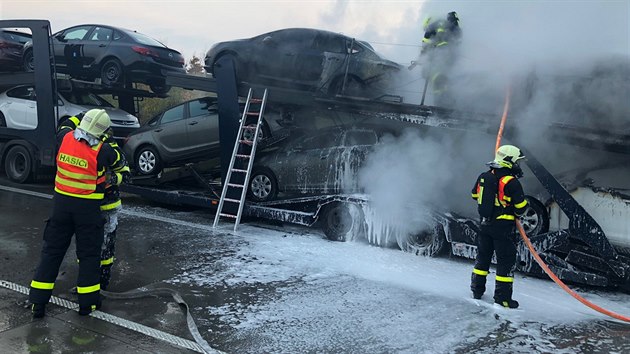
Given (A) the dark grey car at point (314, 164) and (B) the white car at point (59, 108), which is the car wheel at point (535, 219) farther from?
(B) the white car at point (59, 108)

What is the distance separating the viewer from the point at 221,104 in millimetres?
8461

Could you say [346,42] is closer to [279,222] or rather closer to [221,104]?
[221,104]

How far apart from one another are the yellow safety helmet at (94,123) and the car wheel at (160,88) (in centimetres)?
654

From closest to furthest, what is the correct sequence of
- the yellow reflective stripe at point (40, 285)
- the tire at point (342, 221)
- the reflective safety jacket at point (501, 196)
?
the yellow reflective stripe at point (40, 285) → the reflective safety jacket at point (501, 196) → the tire at point (342, 221)

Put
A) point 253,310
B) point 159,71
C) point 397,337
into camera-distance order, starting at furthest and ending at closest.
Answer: point 159,71 → point 253,310 → point 397,337

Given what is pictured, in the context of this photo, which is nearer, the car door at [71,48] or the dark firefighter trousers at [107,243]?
the dark firefighter trousers at [107,243]

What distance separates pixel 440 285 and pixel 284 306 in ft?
6.05

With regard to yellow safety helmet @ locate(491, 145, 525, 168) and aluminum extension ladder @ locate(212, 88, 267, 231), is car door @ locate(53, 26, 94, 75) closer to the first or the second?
aluminum extension ladder @ locate(212, 88, 267, 231)

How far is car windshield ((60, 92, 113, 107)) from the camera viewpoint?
1079 centimetres

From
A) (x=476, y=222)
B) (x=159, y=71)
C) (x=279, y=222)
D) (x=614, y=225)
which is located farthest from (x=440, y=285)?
(x=159, y=71)

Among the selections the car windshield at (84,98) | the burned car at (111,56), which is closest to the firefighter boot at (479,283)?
the burned car at (111,56)

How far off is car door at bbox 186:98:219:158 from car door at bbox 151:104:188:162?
0.13 meters

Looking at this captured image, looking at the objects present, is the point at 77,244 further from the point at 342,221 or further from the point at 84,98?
the point at 84,98

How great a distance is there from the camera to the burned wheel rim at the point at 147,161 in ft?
31.9
